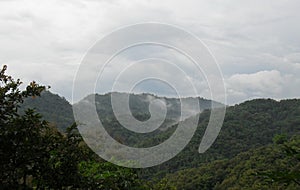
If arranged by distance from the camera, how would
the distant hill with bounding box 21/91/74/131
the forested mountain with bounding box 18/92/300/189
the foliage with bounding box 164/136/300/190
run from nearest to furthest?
the forested mountain with bounding box 18/92/300/189 < the foliage with bounding box 164/136/300/190 < the distant hill with bounding box 21/91/74/131

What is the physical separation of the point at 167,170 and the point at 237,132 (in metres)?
19.5

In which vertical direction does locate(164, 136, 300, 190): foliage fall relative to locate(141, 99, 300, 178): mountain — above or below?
below

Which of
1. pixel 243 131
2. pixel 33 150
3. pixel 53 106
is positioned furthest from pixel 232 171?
pixel 33 150

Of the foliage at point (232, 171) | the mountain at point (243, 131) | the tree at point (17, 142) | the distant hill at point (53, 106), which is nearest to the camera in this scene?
the tree at point (17, 142)

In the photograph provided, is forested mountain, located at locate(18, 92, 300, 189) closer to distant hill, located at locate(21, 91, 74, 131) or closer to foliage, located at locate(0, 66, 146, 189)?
distant hill, located at locate(21, 91, 74, 131)

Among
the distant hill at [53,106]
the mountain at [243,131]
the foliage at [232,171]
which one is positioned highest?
the distant hill at [53,106]

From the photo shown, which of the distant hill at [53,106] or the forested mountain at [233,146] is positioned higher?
Result: the distant hill at [53,106]

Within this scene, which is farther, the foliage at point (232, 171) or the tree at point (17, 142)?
the foliage at point (232, 171)

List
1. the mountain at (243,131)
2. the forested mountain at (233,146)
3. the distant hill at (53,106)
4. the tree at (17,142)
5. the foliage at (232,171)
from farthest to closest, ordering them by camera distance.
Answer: the distant hill at (53,106)
the mountain at (243,131)
the foliage at (232,171)
the forested mountain at (233,146)
the tree at (17,142)

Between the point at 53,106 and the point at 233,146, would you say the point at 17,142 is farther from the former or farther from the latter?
the point at 53,106

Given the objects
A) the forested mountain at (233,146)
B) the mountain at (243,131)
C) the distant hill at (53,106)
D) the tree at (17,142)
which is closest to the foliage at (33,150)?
the tree at (17,142)

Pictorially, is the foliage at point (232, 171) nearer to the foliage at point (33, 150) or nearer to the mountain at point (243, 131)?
the mountain at point (243, 131)

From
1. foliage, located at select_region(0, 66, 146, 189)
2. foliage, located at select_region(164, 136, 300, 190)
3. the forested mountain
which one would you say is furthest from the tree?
foliage, located at select_region(164, 136, 300, 190)

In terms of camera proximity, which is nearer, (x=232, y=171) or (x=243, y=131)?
(x=232, y=171)
